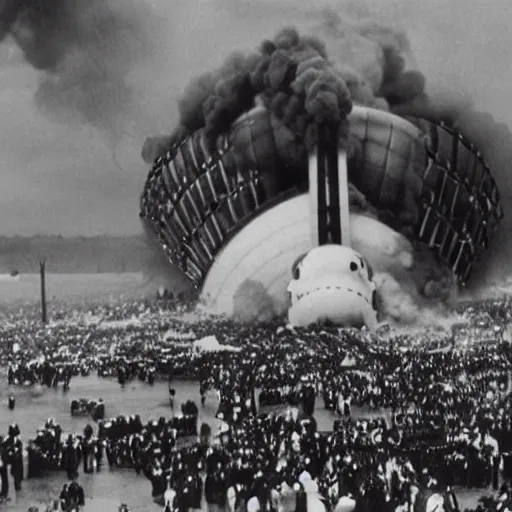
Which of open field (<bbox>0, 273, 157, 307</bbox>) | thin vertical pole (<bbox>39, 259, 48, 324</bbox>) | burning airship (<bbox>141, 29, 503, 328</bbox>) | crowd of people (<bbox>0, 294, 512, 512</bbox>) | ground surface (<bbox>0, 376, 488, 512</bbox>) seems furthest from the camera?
burning airship (<bbox>141, 29, 503, 328</bbox>)

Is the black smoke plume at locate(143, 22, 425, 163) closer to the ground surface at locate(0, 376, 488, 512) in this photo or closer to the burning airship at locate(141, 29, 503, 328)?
the burning airship at locate(141, 29, 503, 328)

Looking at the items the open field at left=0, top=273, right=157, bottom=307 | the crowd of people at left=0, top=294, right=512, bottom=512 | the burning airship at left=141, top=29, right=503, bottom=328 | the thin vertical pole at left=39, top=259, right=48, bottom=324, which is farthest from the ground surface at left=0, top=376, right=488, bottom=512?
the burning airship at left=141, top=29, right=503, bottom=328

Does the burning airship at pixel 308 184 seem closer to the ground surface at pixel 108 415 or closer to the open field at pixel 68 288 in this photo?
the open field at pixel 68 288

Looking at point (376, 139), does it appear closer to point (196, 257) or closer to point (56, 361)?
point (196, 257)

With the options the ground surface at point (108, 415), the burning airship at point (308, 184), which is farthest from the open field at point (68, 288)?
the ground surface at point (108, 415)

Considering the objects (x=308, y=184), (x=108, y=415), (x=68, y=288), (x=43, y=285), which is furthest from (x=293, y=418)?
(x=308, y=184)

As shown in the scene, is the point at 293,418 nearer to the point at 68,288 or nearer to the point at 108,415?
the point at 108,415

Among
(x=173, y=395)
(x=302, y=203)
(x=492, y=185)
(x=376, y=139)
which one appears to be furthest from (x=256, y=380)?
(x=492, y=185)
